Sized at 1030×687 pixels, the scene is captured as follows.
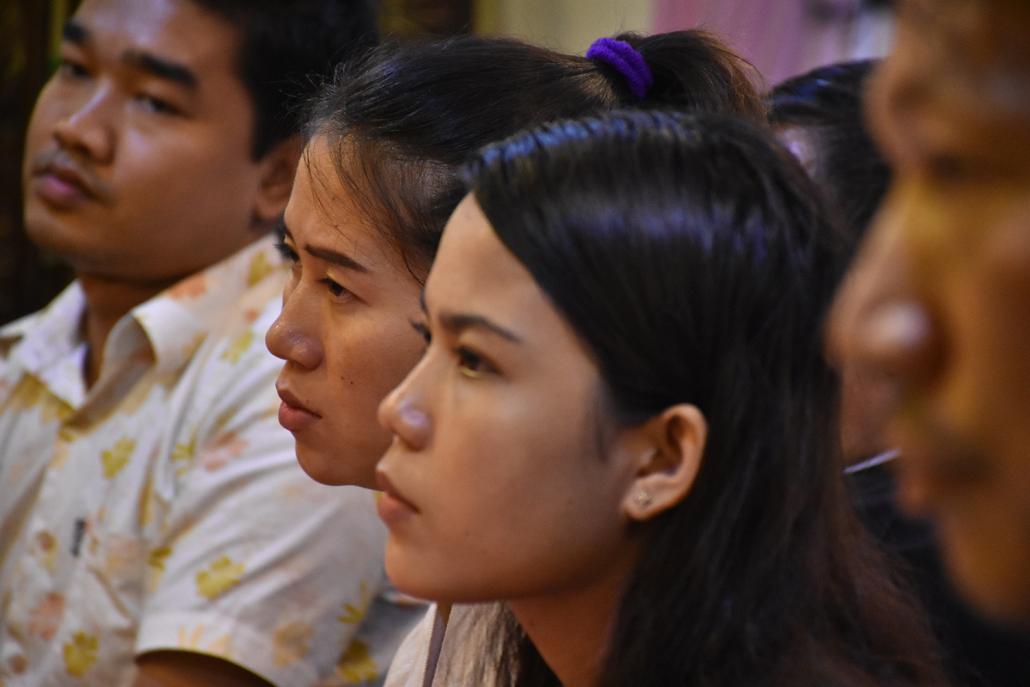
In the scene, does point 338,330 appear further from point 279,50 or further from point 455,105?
point 279,50

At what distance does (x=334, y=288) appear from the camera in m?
1.13

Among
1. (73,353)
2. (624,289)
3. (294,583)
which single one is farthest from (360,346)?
(73,353)

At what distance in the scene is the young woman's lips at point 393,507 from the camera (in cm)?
85

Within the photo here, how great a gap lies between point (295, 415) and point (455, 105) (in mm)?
302

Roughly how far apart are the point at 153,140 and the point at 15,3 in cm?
110

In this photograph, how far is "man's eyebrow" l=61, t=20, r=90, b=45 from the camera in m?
1.83

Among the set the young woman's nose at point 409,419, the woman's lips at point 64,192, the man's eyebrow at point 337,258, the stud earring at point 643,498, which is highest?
the young woman's nose at point 409,419

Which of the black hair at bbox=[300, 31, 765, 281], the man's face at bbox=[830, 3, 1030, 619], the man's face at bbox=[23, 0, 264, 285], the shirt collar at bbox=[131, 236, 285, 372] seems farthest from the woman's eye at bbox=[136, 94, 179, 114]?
the man's face at bbox=[830, 3, 1030, 619]

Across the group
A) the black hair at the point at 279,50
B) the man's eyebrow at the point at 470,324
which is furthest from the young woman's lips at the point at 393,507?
the black hair at the point at 279,50

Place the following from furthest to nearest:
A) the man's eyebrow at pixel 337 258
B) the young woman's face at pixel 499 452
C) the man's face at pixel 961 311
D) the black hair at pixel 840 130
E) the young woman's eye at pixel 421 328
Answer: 1. the black hair at pixel 840 130
2. the man's eyebrow at pixel 337 258
3. the young woman's eye at pixel 421 328
4. the young woman's face at pixel 499 452
5. the man's face at pixel 961 311

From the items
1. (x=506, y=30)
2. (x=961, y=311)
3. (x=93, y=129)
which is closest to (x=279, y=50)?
(x=93, y=129)

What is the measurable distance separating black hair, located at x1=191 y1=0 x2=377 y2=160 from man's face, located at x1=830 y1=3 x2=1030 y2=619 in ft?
4.85

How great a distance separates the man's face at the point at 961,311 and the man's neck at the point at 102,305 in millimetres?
1623

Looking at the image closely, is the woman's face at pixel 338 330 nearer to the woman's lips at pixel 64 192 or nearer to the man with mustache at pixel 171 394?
the man with mustache at pixel 171 394
